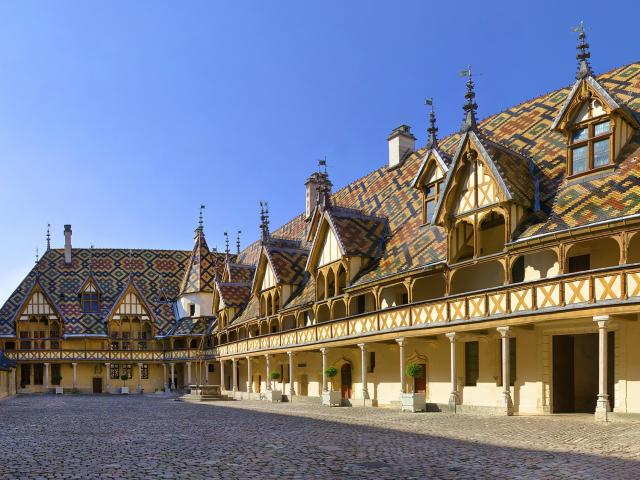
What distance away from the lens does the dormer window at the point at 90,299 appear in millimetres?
61688

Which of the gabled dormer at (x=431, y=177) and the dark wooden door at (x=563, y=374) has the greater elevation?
the gabled dormer at (x=431, y=177)

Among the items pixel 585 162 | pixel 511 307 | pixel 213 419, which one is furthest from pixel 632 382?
pixel 213 419

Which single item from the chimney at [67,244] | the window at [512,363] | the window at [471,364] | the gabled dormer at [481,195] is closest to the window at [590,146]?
the gabled dormer at [481,195]

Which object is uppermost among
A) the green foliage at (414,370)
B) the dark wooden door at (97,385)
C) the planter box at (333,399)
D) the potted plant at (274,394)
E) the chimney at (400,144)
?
the chimney at (400,144)

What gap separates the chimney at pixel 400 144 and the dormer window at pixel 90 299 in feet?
113

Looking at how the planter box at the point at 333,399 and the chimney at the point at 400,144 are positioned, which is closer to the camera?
the planter box at the point at 333,399

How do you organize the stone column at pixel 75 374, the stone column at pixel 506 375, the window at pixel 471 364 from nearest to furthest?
the stone column at pixel 506 375
the window at pixel 471 364
the stone column at pixel 75 374

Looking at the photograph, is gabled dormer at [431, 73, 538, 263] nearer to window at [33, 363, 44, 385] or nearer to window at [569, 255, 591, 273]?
window at [569, 255, 591, 273]

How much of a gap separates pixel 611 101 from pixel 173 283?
5171cm

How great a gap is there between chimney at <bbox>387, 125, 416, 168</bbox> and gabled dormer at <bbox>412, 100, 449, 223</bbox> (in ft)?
27.3

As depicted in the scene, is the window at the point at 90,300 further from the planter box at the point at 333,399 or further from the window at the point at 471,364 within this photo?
the window at the point at 471,364

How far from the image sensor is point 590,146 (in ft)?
68.4

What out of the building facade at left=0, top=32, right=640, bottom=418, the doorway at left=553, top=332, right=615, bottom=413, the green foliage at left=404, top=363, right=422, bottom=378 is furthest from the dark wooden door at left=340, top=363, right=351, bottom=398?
the doorway at left=553, top=332, right=615, bottom=413

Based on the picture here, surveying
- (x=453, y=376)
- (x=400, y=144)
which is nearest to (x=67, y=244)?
(x=400, y=144)
